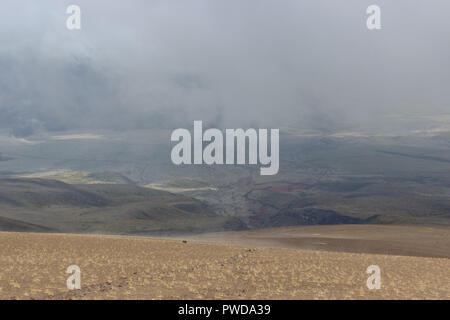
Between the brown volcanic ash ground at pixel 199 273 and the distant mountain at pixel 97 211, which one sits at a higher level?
the distant mountain at pixel 97 211

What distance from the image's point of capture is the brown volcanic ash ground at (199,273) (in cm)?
2230

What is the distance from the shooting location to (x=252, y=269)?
30297 millimetres

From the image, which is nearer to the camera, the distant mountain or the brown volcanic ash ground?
the brown volcanic ash ground

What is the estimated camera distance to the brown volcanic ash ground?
22297mm

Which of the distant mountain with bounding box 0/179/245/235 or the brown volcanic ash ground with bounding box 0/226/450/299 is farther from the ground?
the distant mountain with bounding box 0/179/245/235

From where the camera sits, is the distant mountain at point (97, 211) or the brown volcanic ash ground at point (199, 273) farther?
the distant mountain at point (97, 211)

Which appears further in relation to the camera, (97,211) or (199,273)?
(97,211)

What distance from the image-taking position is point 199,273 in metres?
28.5

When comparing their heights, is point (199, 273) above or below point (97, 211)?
below
